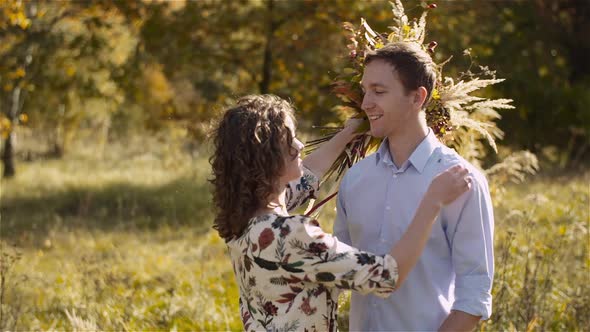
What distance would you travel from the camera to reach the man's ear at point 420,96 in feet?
9.74

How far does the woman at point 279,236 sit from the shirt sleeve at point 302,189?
0.31 m

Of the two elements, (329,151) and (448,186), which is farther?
(329,151)

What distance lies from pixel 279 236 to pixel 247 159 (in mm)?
284

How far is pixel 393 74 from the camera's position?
2932 millimetres

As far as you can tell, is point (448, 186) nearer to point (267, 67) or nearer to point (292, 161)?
point (292, 161)

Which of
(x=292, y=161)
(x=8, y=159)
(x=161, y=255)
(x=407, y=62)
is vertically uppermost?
(x=407, y=62)

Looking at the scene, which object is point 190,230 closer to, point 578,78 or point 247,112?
point 247,112

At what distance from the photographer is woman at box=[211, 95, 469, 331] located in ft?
8.72

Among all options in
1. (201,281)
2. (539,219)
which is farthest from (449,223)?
(539,219)

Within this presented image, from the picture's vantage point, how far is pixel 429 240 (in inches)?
114

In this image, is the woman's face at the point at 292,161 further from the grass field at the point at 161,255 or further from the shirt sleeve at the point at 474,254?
the grass field at the point at 161,255

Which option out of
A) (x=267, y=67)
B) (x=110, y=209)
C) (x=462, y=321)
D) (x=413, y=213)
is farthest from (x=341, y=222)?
(x=110, y=209)

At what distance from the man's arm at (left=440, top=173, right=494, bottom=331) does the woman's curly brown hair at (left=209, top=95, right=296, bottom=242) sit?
64cm

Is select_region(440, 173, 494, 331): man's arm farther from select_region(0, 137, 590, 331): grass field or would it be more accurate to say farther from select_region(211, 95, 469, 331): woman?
select_region(0, 137, 590, 331): grass field
